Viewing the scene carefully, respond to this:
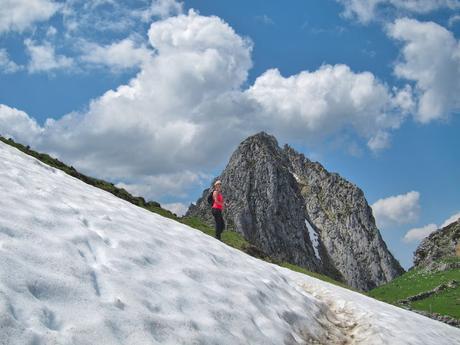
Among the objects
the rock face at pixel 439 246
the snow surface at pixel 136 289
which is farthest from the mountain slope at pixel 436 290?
the snow surface at pixel 136 289

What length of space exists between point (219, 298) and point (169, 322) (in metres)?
2.72

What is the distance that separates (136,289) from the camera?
10.4m

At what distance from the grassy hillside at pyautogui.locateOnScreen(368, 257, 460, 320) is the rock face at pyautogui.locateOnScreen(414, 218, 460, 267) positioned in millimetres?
12877

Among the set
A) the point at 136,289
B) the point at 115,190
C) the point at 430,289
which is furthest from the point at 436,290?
the point at 136,289

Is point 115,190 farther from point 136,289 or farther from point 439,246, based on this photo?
point 439,246

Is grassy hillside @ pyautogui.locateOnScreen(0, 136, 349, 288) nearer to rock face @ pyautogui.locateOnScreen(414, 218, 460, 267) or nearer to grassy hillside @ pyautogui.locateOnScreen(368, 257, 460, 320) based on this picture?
grassy hillside @ pyautogui.locateOnScreen(368, 257, 460, 320)

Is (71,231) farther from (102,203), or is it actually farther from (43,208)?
(102,203)

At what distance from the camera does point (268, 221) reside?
593 ft

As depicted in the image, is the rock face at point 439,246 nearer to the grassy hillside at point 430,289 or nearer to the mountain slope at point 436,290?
the mountain slope at point 436,290

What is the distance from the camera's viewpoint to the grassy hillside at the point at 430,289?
36.6 metres

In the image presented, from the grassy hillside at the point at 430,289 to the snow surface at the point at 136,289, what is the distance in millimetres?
18663

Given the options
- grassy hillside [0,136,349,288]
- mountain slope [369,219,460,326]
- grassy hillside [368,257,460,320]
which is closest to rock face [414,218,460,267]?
mountain slope [369,219,460,326]

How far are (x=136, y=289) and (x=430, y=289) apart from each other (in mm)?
39583

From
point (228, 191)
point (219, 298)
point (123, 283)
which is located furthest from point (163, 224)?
point (228, 191)
